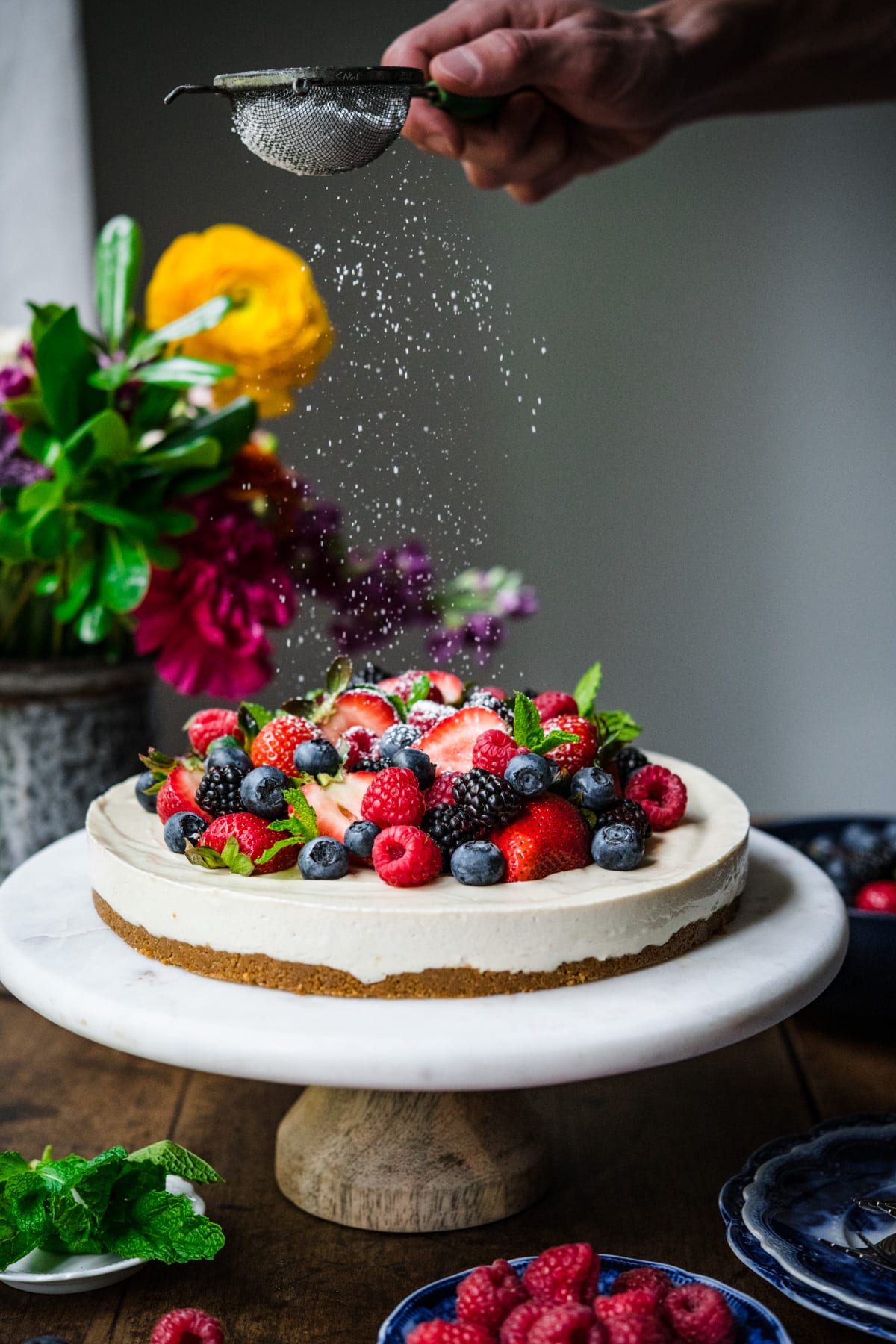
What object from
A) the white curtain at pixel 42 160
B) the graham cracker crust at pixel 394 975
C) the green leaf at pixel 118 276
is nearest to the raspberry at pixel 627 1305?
the graham cracker crust at pixel 394 975

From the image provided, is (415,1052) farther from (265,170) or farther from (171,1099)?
(265,170)

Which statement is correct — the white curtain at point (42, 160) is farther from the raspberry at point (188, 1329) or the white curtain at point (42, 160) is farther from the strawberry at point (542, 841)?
the raspberry at point (188, 1329)

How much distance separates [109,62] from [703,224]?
148cm

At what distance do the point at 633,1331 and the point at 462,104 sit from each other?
1265mm

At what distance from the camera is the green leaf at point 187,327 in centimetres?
159

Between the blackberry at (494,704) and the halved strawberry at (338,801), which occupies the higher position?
the blackberry at (494,704)

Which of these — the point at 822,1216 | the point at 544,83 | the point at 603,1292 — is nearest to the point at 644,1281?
the point at 603,1292

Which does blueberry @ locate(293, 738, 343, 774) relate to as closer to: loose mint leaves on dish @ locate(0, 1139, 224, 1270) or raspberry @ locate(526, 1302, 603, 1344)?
loose mint leaves on dish @ locate(0, 1139, 224, 1270)

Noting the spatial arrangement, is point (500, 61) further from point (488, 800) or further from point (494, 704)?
point (488, 800)

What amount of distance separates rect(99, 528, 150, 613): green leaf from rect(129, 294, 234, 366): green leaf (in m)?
0.22

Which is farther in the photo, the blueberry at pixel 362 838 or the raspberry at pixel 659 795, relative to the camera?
the raspberry at pixel 659 795

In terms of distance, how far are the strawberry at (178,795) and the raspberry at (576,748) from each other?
0.35 m

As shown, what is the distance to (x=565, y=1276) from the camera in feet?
2.98

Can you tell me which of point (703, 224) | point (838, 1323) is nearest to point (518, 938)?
point (838, 1323)
